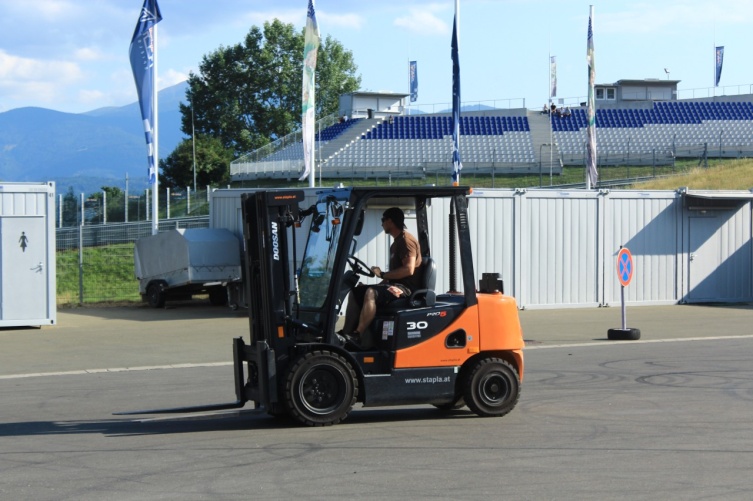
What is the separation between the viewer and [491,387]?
10.4 metres

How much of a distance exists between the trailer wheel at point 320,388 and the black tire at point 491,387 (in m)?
1.21

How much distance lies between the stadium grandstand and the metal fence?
20.1 m

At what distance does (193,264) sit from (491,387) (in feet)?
47.6

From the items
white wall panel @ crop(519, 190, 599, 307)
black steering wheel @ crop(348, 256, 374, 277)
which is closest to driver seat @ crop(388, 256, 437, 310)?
black steering wheel @ crop(348, 256, 374, 277)

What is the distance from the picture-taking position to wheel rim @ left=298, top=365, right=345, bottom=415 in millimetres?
9633

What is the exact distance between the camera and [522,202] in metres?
25.4

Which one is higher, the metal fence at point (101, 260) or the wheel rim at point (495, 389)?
the metal fence at point (101, 260)

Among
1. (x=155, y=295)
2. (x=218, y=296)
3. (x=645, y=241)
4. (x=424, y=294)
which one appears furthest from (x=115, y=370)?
(x=645, y=241)

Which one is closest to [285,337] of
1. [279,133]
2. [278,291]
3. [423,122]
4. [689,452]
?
[278,291]

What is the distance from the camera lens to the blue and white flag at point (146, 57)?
91.4 ft

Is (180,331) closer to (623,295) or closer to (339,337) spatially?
(623,295)

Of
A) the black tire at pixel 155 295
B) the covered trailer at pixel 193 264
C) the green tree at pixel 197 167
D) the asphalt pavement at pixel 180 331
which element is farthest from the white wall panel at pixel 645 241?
the green tree at pixel 197 167

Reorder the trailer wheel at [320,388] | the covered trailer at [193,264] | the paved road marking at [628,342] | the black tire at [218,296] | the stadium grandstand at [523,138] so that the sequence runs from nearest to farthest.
Answer: the trailer wheel at [320,388]
the paved road marking at [628,342]
the covered trailer at [193,264]
the black tire at [218,296]
the stadium grandstand at [523,138]

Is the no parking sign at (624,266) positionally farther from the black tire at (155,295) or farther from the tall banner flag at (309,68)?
the black tire at (155,295)
